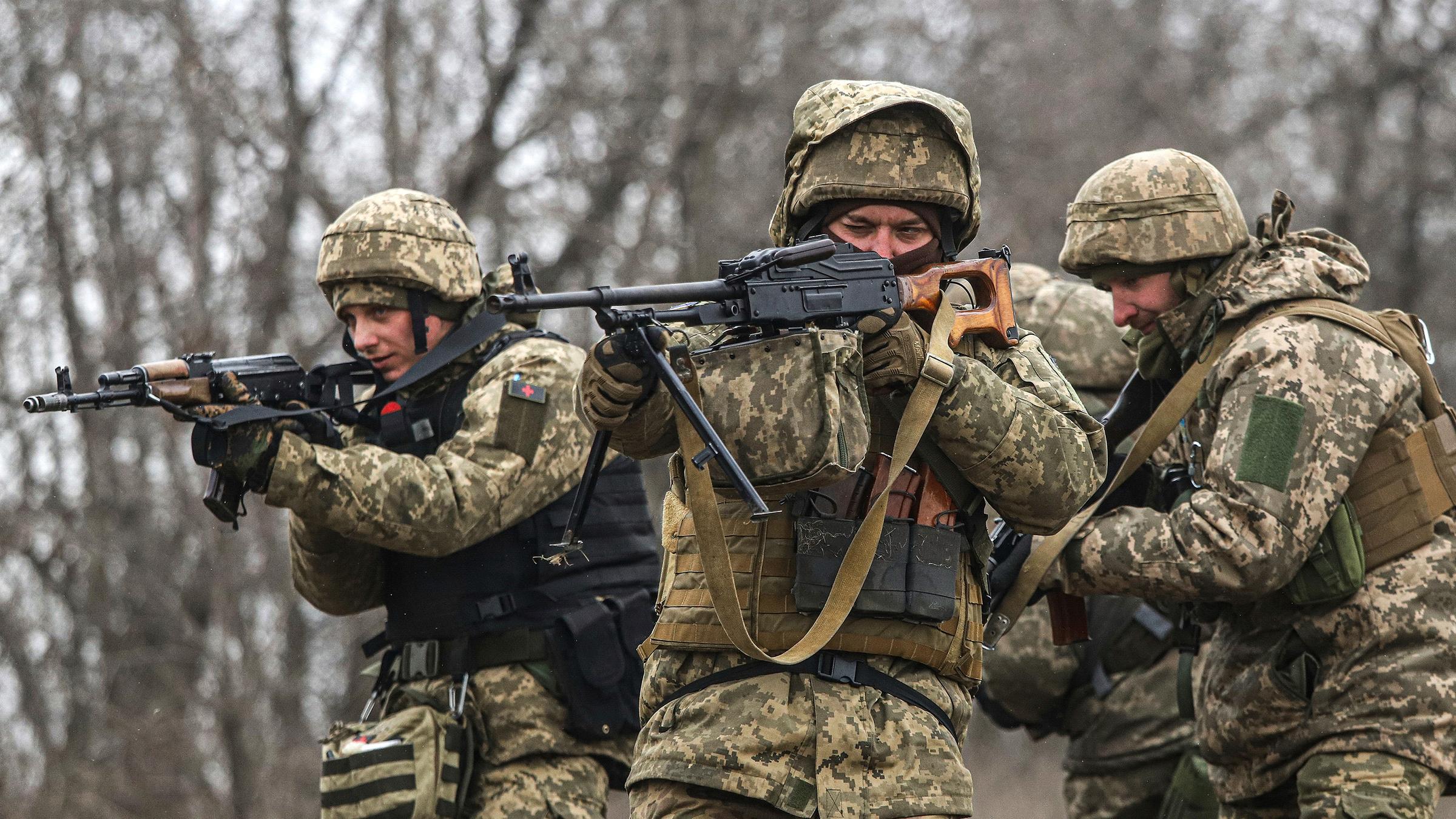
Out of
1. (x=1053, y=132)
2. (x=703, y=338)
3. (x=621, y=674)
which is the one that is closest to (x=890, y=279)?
(x=703, y=338)

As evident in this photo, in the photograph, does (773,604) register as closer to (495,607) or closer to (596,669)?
(596,669)

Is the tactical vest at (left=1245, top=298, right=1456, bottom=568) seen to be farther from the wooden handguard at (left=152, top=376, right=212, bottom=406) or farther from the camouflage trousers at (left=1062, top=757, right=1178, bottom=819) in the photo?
the wooden handguard at (left=152, top=376, right=212, bottom=406)

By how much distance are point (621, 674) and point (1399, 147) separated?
16858mm

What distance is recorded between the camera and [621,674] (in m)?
5.61

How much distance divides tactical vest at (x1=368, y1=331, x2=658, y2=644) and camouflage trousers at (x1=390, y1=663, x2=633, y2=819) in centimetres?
18

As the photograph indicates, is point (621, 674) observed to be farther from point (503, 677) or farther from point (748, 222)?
point (748, 222)

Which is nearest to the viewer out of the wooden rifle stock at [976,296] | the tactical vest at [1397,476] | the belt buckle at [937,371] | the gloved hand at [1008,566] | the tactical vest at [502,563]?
the belt buckle at [937,371]

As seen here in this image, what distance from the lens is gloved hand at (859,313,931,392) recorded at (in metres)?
3.97

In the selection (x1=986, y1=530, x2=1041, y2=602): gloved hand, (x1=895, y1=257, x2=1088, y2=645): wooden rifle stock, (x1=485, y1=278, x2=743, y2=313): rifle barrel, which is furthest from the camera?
(x1=986, y1=530, x2=1041, y2=602): gloved hand

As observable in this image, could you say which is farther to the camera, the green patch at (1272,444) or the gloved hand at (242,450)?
the gloved hand at (242,450)

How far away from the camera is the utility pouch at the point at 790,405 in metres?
3.80

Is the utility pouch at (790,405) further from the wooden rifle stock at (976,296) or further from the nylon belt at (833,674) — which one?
the nylon belt at (833,674)

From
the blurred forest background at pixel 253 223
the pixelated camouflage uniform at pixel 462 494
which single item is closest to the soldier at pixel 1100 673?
the pixelated camouflage uniform at pixel 462 494

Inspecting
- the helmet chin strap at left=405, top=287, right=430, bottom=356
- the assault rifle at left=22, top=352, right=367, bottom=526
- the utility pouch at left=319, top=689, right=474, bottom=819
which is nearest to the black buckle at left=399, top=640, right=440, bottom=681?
the utility pouch at left=319, top=689, right=474, bottom=819
